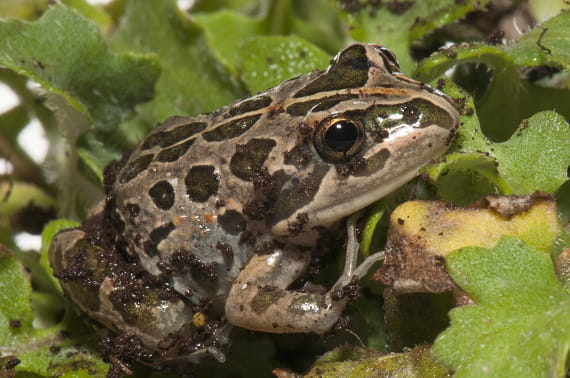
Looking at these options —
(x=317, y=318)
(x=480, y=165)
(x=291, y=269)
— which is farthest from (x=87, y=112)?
(x=480, y=165)

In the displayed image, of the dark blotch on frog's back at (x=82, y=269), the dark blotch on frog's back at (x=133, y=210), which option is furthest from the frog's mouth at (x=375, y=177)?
the dark blotch on frog's back at (x=82, y=269)

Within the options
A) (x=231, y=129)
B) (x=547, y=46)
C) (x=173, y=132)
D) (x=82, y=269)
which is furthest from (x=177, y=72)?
(x=547, y=46)

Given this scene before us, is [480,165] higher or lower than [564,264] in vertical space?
higher

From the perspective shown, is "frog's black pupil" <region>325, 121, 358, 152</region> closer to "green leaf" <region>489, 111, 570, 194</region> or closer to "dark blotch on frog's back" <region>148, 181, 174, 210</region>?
"green leaf" <region>489, 111, 570, 194</region>

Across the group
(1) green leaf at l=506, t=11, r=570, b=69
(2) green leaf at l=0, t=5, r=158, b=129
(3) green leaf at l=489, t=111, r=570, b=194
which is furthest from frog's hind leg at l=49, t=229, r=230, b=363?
(1) green leaf at l=506, t=11, r=570, b=69

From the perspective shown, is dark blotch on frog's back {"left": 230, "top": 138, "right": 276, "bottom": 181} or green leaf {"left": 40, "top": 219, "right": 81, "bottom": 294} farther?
green leaf {"left": 40, "top": 219, "right": 81, "bottom": 294}

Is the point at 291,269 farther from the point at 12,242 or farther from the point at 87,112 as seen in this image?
the point at 12,242

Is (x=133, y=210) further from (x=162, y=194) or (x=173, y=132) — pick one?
(x=173, y=132)
